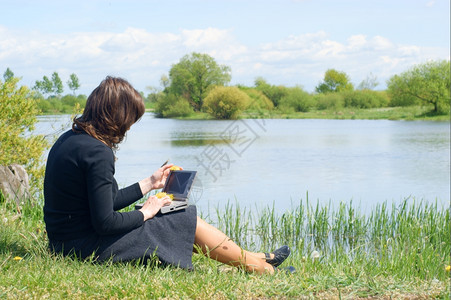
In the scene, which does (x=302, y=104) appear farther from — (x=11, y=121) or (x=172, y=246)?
(x=172, y=246)

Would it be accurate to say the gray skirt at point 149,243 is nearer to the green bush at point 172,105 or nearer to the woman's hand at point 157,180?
the woman's hand at point 157,180

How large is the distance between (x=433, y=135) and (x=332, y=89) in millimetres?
28671

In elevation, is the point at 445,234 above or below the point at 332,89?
below

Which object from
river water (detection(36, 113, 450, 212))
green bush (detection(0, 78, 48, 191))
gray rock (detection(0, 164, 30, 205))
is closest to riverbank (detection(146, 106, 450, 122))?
river water (detection(36, 113, 450, 212))

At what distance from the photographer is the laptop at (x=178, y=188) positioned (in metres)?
3.17

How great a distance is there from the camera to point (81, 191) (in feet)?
9.52

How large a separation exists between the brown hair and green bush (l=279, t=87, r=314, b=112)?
3575 centimetres

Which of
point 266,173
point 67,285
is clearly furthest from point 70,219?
point 266,173

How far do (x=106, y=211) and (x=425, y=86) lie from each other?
128ft

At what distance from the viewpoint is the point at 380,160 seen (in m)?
16.2

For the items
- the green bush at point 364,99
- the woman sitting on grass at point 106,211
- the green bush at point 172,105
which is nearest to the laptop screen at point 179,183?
the woman sitting on grass at point 106,211

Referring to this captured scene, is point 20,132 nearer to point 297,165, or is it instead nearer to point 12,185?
point 12,185

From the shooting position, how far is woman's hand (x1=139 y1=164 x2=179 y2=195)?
11.6 ft

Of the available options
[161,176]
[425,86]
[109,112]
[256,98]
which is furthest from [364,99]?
[109,112]
